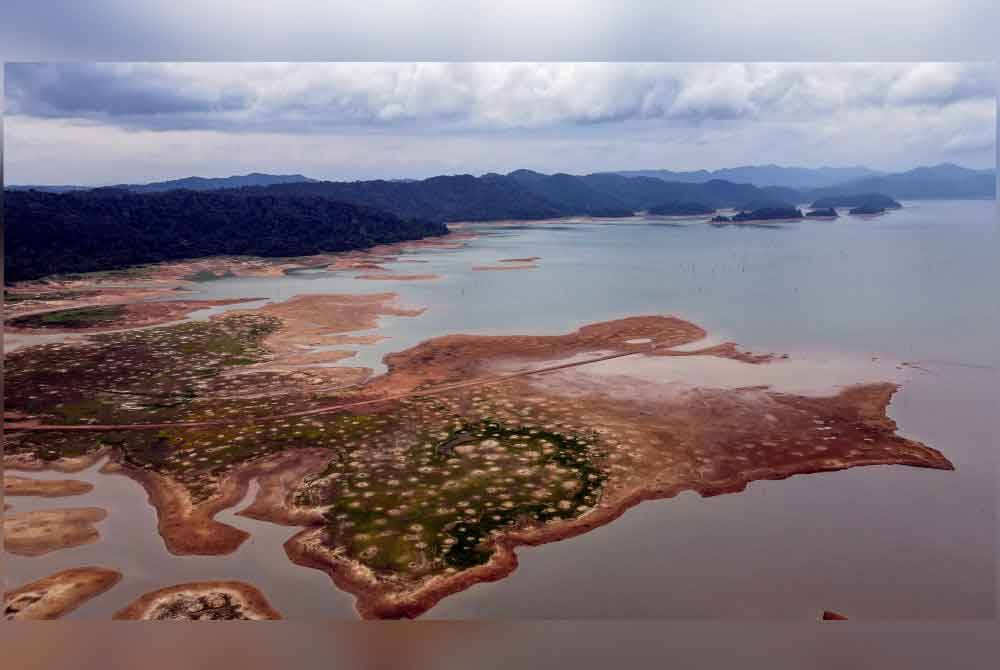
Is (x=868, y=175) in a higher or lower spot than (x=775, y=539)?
higher

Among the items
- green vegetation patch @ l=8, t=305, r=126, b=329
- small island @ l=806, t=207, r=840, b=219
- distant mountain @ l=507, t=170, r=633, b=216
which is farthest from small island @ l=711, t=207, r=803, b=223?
green vegetation patch @ l=8, t=305, r=126, b=329

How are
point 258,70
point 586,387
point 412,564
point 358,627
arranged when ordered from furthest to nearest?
point 586,387 → point 258,70 → point 412,564 → point 358,627

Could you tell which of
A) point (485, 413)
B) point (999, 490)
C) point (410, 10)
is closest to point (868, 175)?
point (999, 490)

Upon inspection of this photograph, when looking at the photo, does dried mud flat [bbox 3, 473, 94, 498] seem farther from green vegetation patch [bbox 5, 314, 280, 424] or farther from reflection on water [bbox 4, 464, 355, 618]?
green vegetation patch [bbox 5, 314, 280, 424]

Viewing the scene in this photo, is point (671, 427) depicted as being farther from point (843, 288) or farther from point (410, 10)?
point (410, 10)

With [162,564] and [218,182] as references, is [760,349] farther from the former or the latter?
[218,182]

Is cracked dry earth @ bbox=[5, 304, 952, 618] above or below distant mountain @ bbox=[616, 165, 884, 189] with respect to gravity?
below
